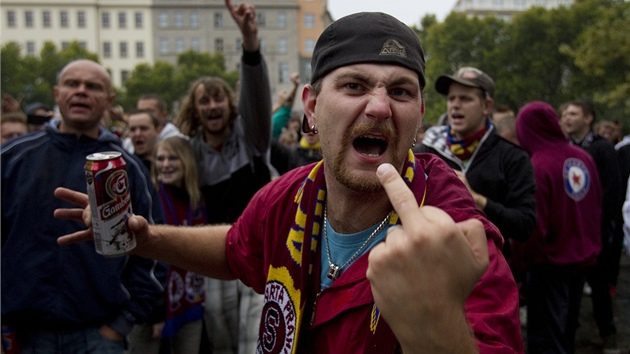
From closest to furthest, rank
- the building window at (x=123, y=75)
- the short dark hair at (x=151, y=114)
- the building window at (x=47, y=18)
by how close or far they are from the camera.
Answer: the short dark hair at (x=151, y=114) < the building window at (x=47, y=18) < the building window at (x=123, y=75)

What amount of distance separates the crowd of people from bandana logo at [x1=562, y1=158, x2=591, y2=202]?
0.02 meters

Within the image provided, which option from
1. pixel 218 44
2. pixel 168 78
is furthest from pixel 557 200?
pixel 218 44

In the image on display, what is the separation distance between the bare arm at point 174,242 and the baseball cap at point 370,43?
0.93m

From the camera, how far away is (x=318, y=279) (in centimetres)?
184

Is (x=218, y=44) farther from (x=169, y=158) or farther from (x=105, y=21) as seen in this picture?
(x=169, y=158)

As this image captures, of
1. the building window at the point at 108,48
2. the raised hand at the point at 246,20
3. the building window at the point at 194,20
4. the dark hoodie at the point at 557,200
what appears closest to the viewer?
the raised hand at the point at 246,20

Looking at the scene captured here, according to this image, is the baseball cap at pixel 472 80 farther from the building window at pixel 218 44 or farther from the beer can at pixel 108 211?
the building window at pixel 218 44

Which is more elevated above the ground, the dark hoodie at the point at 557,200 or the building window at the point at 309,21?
the building window at the point at 309,21

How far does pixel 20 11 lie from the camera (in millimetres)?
75688

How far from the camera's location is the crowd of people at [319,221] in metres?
1.32

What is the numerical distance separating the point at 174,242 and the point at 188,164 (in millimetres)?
1672

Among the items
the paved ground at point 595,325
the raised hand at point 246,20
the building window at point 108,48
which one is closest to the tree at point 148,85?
the building window at point 108,48

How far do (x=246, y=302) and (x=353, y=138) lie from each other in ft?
7.89

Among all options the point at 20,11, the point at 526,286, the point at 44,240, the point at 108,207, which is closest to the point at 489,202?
the point at 526,286
